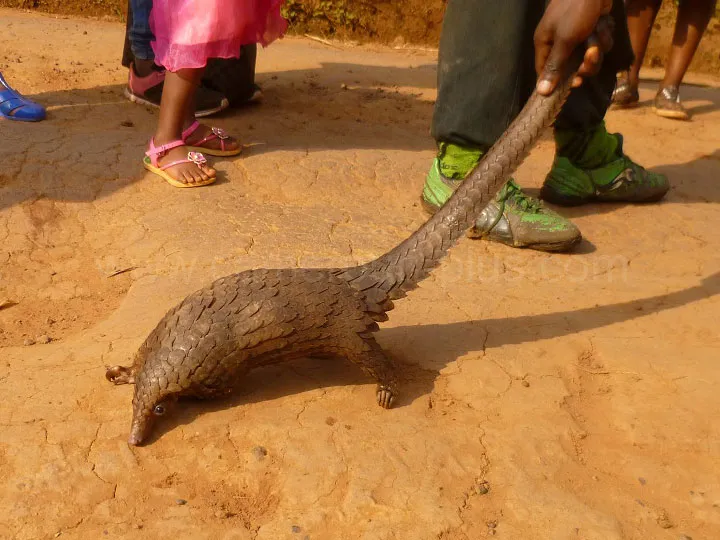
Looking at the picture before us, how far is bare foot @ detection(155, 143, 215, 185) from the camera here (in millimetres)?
3727

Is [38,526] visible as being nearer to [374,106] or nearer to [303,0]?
[374,106]

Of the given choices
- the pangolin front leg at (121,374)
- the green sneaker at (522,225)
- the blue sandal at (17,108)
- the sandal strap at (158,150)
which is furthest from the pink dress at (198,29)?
the pangolin front leg at (121,374)

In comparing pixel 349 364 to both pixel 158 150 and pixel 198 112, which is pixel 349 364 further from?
pixel 198 112

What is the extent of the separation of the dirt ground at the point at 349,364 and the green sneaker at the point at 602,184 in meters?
0.08

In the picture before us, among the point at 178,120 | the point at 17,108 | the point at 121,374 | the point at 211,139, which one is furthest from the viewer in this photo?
the point at 17,108

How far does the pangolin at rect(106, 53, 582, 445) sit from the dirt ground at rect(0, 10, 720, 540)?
0.13 meters

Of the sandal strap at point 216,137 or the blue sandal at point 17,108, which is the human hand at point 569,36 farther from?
the blue sandal at point 17,108

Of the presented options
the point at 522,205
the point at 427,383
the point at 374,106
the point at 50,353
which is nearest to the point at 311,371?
the point at 427,383

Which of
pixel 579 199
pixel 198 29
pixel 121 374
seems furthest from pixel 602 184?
pixel 121 374

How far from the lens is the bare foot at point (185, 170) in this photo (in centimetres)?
373

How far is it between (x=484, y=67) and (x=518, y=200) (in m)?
0.58

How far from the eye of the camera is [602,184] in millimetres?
3840

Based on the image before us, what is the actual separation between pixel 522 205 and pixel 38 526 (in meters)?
2.28

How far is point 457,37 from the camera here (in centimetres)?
328
